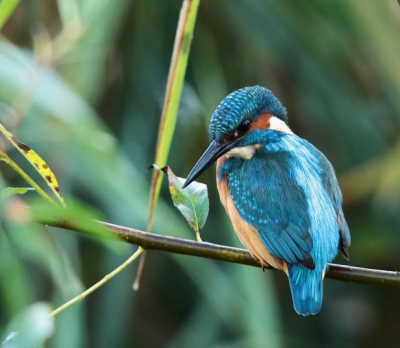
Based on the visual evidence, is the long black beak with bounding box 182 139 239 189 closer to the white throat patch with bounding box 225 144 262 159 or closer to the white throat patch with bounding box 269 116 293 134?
the white throat patch with bounding box 225 144 262 159

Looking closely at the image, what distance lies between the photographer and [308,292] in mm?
1528

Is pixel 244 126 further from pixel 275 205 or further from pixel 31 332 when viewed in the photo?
pixel 31 332

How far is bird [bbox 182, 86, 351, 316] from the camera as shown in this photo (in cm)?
158

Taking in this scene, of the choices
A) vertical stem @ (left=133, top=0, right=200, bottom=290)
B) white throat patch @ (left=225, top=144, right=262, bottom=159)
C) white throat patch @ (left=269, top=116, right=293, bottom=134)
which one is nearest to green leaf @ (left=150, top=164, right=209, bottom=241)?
vertical stem @ (left=133, top=0, right=200, bottom=290)

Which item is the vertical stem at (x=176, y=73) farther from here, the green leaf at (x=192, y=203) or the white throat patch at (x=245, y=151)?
the white throat patch at (x=245, y=151)

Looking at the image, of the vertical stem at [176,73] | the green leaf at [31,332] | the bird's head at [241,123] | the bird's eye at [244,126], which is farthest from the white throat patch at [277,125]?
the green leaf at [31,332]

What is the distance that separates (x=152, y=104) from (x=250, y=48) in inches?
15.3

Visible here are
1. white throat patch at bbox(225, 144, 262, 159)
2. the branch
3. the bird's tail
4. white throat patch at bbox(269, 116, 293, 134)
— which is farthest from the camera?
white throat patch at bbox(269, 116, 293, 134)

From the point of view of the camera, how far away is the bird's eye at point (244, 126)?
1758 mm

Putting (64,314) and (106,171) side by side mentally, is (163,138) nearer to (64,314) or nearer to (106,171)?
(106,171)

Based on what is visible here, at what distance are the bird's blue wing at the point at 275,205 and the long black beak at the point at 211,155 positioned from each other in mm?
84

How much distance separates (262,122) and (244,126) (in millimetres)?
93

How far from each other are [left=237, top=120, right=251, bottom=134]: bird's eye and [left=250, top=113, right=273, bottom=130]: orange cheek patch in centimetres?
2

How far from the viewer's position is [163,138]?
4.50ft
